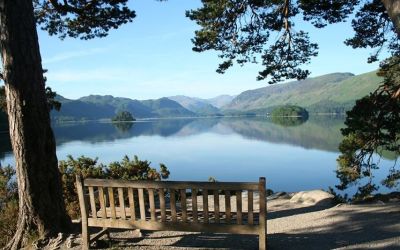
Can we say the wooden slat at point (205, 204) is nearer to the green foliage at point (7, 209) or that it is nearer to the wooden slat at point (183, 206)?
the wooden slat at point (183, 206)

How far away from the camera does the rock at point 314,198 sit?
35.1ft

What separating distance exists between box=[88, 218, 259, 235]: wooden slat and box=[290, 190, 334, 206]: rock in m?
5.64

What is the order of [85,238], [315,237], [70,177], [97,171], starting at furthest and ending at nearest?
[97,171], [70,177], [315,237], [85,238]

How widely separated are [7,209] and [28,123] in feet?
9.39

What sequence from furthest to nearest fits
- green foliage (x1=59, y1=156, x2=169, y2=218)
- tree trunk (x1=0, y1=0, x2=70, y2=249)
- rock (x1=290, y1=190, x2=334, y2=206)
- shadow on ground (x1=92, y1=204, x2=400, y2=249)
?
green foliage (x1=59, y1=156, x2=169, y2=218), rock (x1=290, y1=190, x2=334, y2=206), tree trunk (x1=0, y1=0, x2=70, y2=249), shadow on ground (x1=92, y1=204, x2=400, y2=249)

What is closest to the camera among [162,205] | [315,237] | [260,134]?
[162,205]

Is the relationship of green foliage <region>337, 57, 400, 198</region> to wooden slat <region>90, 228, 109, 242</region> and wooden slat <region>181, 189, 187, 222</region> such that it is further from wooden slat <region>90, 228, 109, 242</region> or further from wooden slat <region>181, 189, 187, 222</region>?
wooden slat <region>90, 228, 109, 242</region>

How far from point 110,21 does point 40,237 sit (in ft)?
26.3

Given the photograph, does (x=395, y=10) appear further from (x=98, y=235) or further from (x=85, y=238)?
(x=85, y=238)

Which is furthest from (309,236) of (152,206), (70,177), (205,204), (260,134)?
(260,134)

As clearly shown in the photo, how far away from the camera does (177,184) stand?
5648 millimetres

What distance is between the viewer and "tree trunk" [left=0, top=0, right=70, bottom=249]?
248 inches

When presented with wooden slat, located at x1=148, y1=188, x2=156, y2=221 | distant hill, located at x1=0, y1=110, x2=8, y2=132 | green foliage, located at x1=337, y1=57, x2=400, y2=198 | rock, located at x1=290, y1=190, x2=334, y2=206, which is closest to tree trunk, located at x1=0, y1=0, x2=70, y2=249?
wooden slat, located at x1=148, y1=188, x2=156, y2=221

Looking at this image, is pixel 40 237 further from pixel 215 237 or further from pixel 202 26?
pixel 202 26
